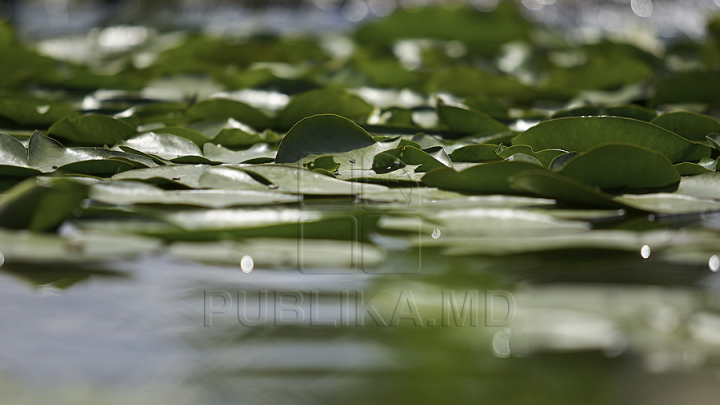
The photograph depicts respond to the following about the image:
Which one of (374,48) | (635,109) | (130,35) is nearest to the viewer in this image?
(635,109)

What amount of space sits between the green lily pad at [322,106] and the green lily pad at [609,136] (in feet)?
0.98

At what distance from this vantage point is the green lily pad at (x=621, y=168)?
597mm

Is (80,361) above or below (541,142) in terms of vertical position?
below

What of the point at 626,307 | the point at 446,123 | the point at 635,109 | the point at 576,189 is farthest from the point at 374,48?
the point at 626,307

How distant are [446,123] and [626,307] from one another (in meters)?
0.49

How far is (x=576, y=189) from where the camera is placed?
0.57 m

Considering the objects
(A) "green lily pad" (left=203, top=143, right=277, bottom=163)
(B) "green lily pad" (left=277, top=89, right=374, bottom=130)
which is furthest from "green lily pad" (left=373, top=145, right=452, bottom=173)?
(B) "green lily pad" (left=277, top=89, right=374, bottom=130)

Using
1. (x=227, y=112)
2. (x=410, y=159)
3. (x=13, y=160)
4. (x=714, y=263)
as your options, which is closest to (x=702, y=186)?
(x=714, y=263)

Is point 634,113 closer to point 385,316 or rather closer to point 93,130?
point 385,316

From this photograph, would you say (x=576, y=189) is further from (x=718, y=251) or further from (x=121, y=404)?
(x=121, y=404)

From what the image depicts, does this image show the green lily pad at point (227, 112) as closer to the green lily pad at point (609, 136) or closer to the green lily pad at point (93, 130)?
the green lily pad at point (93, 130)

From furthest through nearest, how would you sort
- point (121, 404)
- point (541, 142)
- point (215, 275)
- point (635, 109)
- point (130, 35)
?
point (130, 35) → point (635, 109) → point (541, 142) → point (215, 275) → point (121, 404)

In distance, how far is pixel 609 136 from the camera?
27.7 inches

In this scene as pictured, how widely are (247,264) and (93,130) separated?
1.35 ft
